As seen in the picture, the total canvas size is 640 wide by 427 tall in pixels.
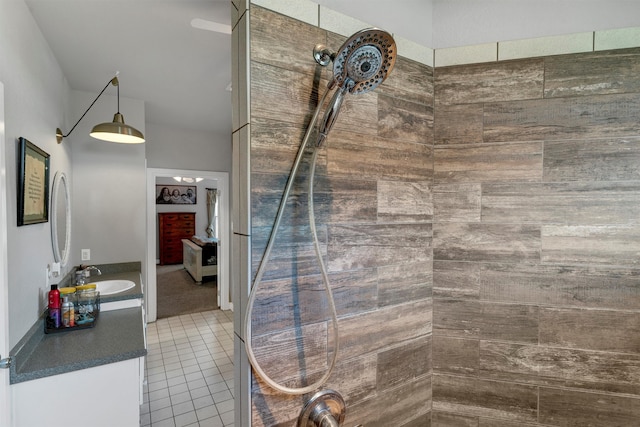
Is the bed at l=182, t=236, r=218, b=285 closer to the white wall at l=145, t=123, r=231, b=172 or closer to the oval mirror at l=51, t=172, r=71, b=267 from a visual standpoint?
the white wall at l=145, t=123, r=231, b=172

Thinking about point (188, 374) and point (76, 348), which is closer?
point (76, 348)

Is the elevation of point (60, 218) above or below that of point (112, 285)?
above

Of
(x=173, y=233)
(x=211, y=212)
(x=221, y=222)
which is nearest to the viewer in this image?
(x=221, y=222)

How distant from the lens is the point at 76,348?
1.55 meters

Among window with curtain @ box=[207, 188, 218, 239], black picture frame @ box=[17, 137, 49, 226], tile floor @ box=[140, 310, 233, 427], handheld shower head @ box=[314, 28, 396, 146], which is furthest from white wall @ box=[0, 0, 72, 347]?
window with curtain @ box=[207, 188, 218, 239]

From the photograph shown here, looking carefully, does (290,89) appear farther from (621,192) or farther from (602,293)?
(602,293)

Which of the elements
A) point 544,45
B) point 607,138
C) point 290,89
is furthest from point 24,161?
point 607,138

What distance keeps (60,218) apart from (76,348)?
1271mm

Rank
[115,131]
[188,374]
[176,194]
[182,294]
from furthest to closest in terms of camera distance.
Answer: [176,194]
[182,294]
[188,374]
[115,131]

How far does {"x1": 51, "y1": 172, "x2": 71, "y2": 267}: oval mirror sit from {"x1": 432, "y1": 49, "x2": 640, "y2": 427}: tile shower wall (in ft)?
8.24

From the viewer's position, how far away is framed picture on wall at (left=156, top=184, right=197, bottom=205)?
8.18 meters

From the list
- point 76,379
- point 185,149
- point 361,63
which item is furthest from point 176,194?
point 361,63

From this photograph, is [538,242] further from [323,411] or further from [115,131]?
[115,131]

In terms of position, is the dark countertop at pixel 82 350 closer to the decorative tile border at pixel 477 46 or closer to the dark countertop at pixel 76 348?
the dark countertop at pixel 76 348
